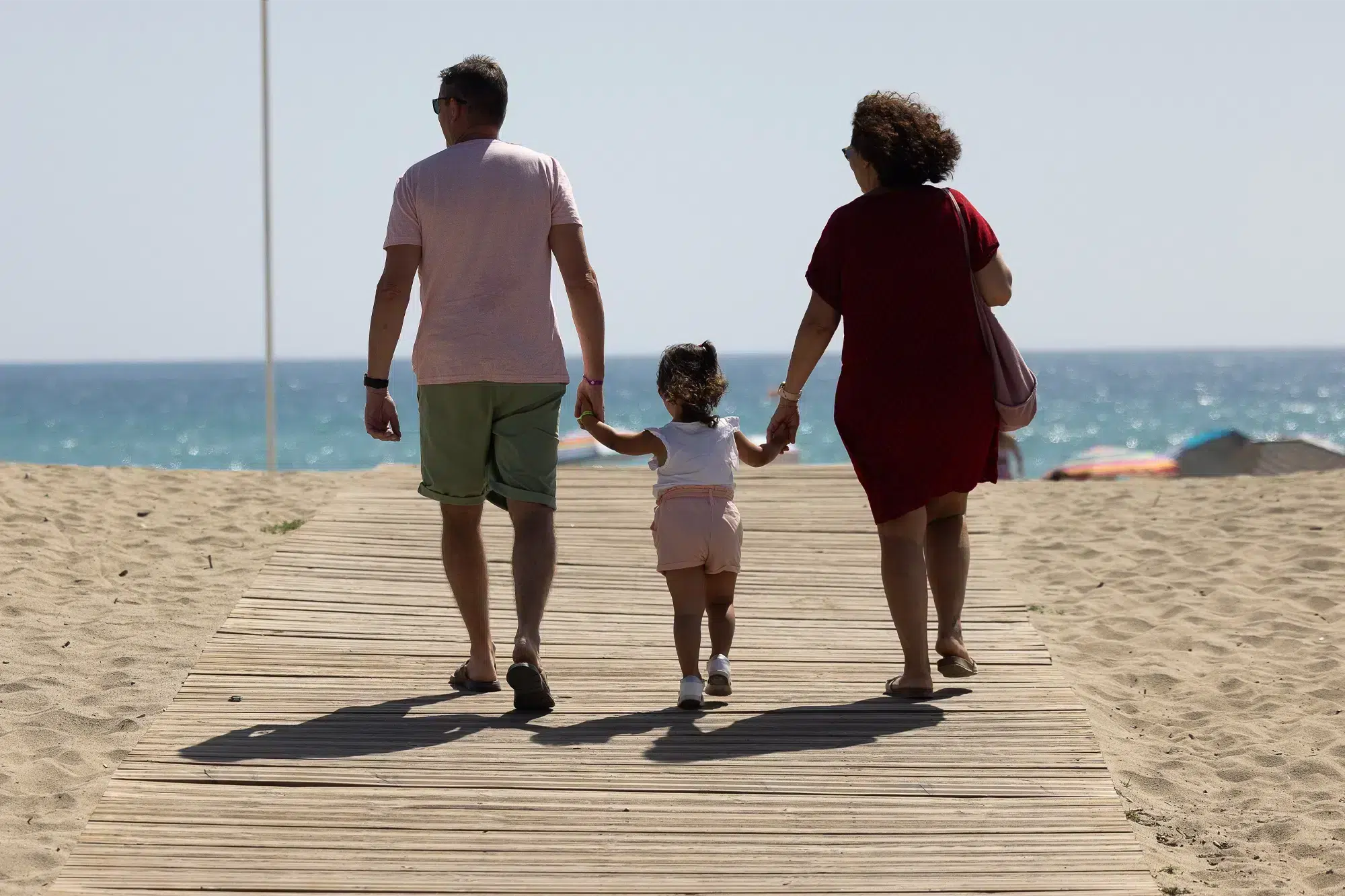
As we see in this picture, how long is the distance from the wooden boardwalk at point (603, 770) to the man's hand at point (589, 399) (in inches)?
39.8

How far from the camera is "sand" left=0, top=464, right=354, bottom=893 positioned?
391cm

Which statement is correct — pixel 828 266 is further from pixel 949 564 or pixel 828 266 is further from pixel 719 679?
pixel 719 679

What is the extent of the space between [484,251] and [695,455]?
0.97 metres

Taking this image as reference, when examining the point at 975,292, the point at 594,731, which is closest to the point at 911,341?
the point at 975,292

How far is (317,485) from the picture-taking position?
9211 millimetres

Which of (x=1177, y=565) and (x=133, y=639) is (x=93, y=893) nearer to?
(x=133, y=639)

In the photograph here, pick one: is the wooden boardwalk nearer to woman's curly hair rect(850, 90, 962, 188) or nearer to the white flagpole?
woman's curly hair rect(850, 90, 962, 188)

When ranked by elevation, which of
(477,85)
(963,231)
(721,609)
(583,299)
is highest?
(477,85)

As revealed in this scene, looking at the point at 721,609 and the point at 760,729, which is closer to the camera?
the point at 760,729

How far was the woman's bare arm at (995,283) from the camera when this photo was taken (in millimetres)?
4383

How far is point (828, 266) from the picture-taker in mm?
4430

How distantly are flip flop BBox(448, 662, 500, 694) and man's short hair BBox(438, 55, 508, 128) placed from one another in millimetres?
1917

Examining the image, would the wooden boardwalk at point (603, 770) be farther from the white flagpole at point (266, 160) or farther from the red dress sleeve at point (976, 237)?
the white flagpole at point (266, 160)

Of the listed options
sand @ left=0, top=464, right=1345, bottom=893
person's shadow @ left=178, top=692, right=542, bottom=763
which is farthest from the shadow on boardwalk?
sand @ left=0, top=464, right=1345, bottom=893
